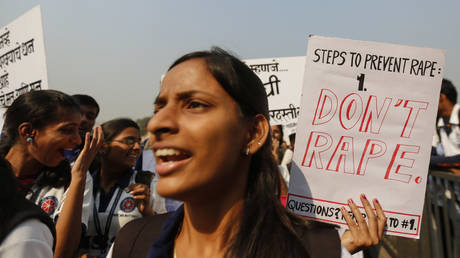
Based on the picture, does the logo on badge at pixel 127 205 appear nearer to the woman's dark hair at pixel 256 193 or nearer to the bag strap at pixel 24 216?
the bag strap at pixel 24 216

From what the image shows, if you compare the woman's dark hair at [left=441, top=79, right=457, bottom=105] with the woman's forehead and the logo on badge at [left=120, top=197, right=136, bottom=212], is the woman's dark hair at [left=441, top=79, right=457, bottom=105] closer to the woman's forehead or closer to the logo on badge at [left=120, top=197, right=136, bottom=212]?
the logo on badge at [left=120, top=197, right=136, bottom=212]

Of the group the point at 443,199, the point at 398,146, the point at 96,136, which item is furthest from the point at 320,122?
the point at 443,199

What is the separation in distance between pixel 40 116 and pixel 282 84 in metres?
3.20

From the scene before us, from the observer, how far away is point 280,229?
1473 millimetres

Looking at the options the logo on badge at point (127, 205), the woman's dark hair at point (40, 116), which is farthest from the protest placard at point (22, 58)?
the logo on badge at point (127, 205)

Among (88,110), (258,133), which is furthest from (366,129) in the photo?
(88,110)

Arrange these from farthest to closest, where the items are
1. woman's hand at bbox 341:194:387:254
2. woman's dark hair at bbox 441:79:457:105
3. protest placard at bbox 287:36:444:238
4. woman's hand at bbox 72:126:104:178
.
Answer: woman's dark hair at bbox 441:79:457:105 → woman's hand at bbox 72:126:104:178 → protest placard at bbox 287:36:444:238 → woman's hand at bbox 341:194:387:254

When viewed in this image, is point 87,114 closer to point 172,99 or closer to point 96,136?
point 96,136

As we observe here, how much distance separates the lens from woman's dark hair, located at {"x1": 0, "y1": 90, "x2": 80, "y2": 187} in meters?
2.55

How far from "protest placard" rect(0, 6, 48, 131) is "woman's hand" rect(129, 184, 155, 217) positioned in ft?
4.81

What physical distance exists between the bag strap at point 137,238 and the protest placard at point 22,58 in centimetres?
260

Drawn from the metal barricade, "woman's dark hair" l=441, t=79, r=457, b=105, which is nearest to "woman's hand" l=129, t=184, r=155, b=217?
the metal barricade

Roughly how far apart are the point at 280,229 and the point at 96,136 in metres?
1.77

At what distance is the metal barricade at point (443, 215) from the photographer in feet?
10.6
